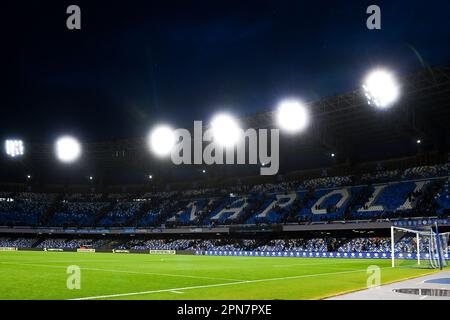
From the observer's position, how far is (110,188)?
3484 inches

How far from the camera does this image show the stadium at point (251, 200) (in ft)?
85.9

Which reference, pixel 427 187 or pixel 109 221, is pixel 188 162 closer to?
pixel 109 221

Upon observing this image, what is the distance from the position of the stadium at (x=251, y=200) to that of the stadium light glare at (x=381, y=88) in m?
0.15

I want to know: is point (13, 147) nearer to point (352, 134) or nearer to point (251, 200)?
point (251, 200)

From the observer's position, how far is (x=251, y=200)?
221 ft

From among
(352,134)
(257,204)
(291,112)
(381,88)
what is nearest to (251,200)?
(257,204)

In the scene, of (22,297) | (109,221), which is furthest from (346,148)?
(22,297)

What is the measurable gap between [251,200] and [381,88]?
103 ft

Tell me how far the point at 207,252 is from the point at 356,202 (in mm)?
19145

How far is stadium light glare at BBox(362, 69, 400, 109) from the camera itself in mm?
39281

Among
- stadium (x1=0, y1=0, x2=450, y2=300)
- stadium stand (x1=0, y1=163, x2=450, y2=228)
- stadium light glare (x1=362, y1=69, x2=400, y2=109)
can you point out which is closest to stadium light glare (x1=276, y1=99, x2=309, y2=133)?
stadium (x1=0, y1=0, x2=450, y2=300)

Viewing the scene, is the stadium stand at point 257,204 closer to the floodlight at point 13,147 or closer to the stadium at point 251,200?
the stadium at point 251,200

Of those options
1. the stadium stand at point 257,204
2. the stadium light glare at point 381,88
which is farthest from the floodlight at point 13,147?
the stadium light glare at point 381,88

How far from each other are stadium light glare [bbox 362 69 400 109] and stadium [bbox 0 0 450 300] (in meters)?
0.15
